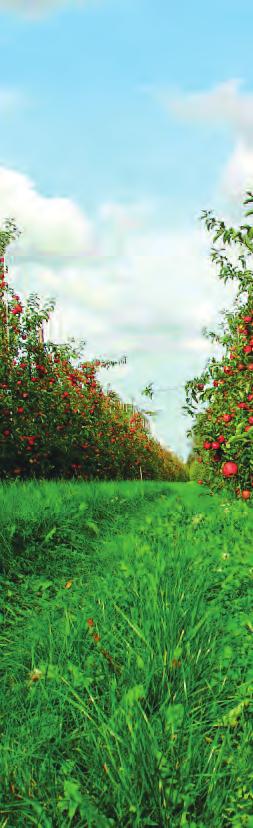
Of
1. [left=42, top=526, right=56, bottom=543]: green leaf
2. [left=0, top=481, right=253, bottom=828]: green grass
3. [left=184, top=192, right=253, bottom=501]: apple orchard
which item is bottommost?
[left=0, top=481, right=253, bottom=828]: green grass

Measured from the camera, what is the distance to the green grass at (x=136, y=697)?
1.96 meters

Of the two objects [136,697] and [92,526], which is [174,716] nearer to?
[136,697]

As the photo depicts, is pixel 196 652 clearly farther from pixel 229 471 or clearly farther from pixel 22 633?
pixel 229 471

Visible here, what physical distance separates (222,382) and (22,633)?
3989 mm

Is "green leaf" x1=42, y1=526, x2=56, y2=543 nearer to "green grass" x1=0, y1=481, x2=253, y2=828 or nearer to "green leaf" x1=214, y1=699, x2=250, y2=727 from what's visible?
"green grass" x1=0, y1=481, x2=253, y2=828

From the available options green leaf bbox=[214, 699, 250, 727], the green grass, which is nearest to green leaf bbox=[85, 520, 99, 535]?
the green grass

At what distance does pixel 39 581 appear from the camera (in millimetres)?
4559

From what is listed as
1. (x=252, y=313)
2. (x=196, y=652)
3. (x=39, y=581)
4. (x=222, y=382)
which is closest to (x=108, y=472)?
(x=222, y=382)

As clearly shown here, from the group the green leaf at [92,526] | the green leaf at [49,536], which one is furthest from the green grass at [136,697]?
the green leaf at [92,526]

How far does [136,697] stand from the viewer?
7.25 ft

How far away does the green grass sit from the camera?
196 centimetres

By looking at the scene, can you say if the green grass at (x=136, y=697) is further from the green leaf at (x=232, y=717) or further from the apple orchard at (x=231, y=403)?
the apple orchard at (x=231, y=403)

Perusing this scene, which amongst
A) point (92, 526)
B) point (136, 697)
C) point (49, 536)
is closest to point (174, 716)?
point (136, 697)

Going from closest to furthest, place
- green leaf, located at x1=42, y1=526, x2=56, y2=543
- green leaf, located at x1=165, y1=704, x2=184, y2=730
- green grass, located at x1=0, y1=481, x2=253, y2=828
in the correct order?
green grass, located at x1=0, y1=481, x2=253, y2=828 → green leaf, located at x1=165, y1=704, x2=184, y2=730 → green leaf, located at x1=42, y1=526, x2=56, y2=543
